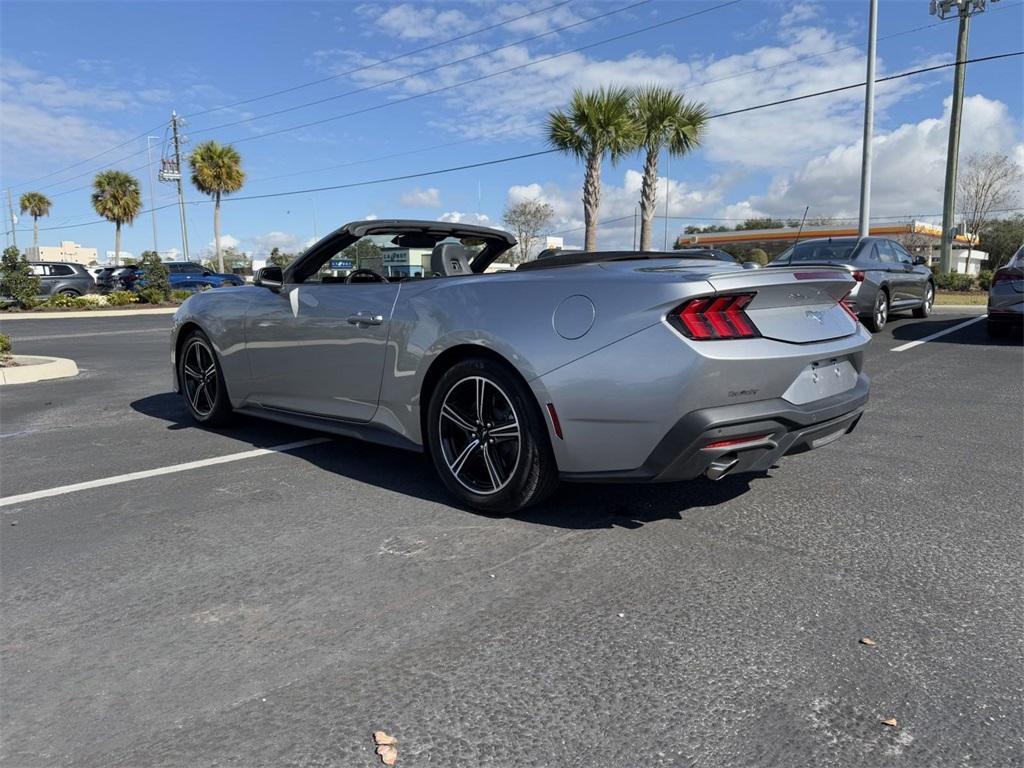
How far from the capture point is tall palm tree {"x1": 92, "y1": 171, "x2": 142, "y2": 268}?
4750 centimetres

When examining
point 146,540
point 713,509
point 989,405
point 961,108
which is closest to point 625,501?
point 713,509

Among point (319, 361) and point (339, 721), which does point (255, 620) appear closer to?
point (339, 721)

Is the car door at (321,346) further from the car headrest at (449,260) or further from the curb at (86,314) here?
the curb at (86,314)

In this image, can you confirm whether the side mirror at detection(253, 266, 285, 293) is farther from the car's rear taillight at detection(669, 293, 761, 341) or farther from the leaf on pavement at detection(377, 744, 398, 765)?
the leaf on pavement at detection(377, 744, 398, 765)

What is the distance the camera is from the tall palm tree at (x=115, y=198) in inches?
1870

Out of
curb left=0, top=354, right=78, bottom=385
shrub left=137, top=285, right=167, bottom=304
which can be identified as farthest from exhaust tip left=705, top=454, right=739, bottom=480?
shrub left=137, top=285, right=167, bottom=304

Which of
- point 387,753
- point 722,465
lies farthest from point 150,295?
point 387,753

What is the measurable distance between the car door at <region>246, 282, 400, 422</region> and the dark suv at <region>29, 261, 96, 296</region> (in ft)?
84.3

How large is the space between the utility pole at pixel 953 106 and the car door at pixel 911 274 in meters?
15.0

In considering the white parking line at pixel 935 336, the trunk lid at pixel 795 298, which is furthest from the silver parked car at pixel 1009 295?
the trunk lid at pixel 795 298

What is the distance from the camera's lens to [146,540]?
339cm

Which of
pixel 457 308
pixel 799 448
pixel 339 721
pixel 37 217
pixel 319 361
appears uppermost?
pixel 37 217

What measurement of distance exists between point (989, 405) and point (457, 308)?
5.08 metres

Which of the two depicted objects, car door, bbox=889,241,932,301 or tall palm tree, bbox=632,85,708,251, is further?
tall palm tree, bbox=632,85,708,251
